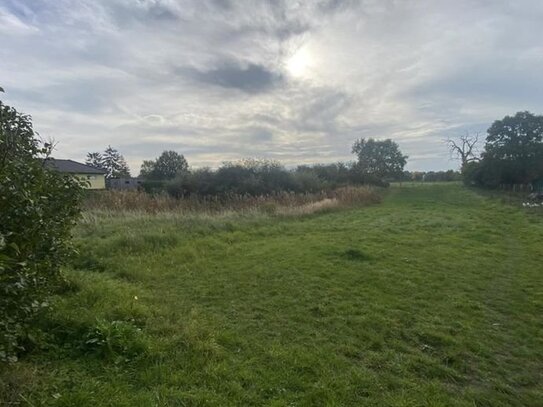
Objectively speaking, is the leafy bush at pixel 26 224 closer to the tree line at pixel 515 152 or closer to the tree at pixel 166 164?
the tree line at pixel 515 152

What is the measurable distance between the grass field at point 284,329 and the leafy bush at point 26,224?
21.7 inches

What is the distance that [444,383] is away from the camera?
3.42 m

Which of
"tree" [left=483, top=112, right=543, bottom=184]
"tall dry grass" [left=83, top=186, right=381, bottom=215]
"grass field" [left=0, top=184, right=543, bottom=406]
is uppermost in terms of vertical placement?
"tree" [left=483, top=112, right=543, bottom=184]

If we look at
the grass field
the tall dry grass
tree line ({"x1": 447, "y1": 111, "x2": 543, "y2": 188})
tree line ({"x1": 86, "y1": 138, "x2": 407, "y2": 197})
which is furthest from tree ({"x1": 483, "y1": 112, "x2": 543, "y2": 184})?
the grass field

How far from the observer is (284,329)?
4.44 meters

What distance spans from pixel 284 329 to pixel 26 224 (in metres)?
2.95

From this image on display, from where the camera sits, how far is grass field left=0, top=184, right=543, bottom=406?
3.10m

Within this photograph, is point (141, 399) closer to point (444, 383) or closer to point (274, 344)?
point (274, 344)

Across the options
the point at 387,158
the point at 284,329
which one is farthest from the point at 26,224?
the point at 387,158

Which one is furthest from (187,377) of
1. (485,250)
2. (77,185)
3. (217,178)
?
(217,178)

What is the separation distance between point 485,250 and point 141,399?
9.68m

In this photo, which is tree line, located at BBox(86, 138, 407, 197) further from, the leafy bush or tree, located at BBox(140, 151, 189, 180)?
tree, located at BBox(140, 151, 189, 180)

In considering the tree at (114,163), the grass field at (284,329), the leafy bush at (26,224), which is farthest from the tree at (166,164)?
the leafy bush at (26,224)

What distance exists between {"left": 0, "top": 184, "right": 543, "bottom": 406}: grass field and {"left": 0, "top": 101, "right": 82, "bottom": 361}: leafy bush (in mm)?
551
